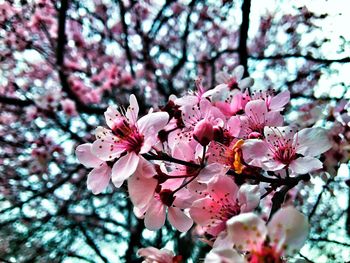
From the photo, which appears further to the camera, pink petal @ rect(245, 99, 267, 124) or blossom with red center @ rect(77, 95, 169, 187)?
pink petal @ rect(245, 99, 267, 124)

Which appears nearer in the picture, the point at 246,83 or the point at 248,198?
the point at 248,198

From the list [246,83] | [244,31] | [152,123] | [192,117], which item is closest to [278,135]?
[192,117]

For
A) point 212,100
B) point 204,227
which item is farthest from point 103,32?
point 204,227

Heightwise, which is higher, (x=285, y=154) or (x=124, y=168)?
(x=124, y=168)

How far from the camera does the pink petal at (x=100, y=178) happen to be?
53.4 inches

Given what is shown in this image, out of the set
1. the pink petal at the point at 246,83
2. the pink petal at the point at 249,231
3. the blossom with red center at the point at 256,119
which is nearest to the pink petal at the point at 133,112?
the blossom with red center at the point at 256,119

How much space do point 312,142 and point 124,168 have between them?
0.55 metres

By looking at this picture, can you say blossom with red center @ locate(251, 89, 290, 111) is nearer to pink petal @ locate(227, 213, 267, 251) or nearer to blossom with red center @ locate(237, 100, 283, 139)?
blossom with red center @ locate(237, 100, 283, 139)

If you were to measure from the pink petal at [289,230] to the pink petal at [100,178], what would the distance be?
625 millimetres

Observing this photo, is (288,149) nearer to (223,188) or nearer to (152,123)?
(223,188)

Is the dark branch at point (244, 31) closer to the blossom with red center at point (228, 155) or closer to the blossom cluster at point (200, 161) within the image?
the blossom cluster at point (200, 161)

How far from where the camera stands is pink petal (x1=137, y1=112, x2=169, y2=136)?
1.31 metres

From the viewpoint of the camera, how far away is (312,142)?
4.35ft

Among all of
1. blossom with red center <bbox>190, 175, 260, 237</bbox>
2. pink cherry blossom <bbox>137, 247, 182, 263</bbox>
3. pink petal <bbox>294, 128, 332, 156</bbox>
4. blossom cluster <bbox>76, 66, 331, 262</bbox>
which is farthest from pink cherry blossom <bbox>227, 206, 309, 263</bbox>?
pink petal <bbox>294, 128, 332, 156</bbox>
